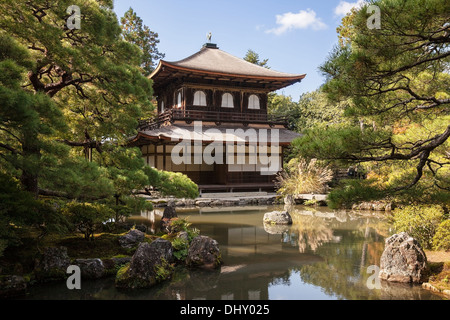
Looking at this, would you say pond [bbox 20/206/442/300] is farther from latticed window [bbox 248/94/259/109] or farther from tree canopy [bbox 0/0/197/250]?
latticed window [bbox 248/94/259/109]

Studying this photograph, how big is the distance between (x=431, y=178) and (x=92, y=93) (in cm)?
654

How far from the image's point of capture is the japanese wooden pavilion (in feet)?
56.5

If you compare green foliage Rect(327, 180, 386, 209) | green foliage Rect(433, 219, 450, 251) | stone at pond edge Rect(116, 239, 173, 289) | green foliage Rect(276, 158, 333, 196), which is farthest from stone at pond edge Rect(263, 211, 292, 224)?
green foliage Rect(327, 180, 386, 209)

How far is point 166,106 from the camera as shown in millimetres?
20609

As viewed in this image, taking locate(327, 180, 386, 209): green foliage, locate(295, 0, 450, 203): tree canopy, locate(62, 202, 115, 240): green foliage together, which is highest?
locate(295, 0, 450, 203): tree canopy

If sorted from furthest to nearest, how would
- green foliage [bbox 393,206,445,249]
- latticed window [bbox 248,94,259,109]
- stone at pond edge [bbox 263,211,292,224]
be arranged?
latticed window [bbox 248,94,259,109], stone at pond edge [bbox 263,211,292,224], green foliage [bbox 393,206,445,249]

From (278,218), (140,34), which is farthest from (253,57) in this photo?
(278,218)

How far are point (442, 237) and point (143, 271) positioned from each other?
17.6 feet

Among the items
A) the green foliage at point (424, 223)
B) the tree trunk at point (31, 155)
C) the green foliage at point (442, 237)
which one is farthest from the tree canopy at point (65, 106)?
the green foliage at point (442, 237)

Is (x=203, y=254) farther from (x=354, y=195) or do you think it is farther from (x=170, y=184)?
(x=354, y=195)

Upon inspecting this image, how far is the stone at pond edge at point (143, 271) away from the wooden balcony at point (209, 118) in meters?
12.4

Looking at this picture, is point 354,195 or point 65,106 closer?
point 354,195

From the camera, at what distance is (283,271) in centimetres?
627

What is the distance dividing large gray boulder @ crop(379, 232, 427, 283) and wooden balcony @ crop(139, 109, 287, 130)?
13.3 m
